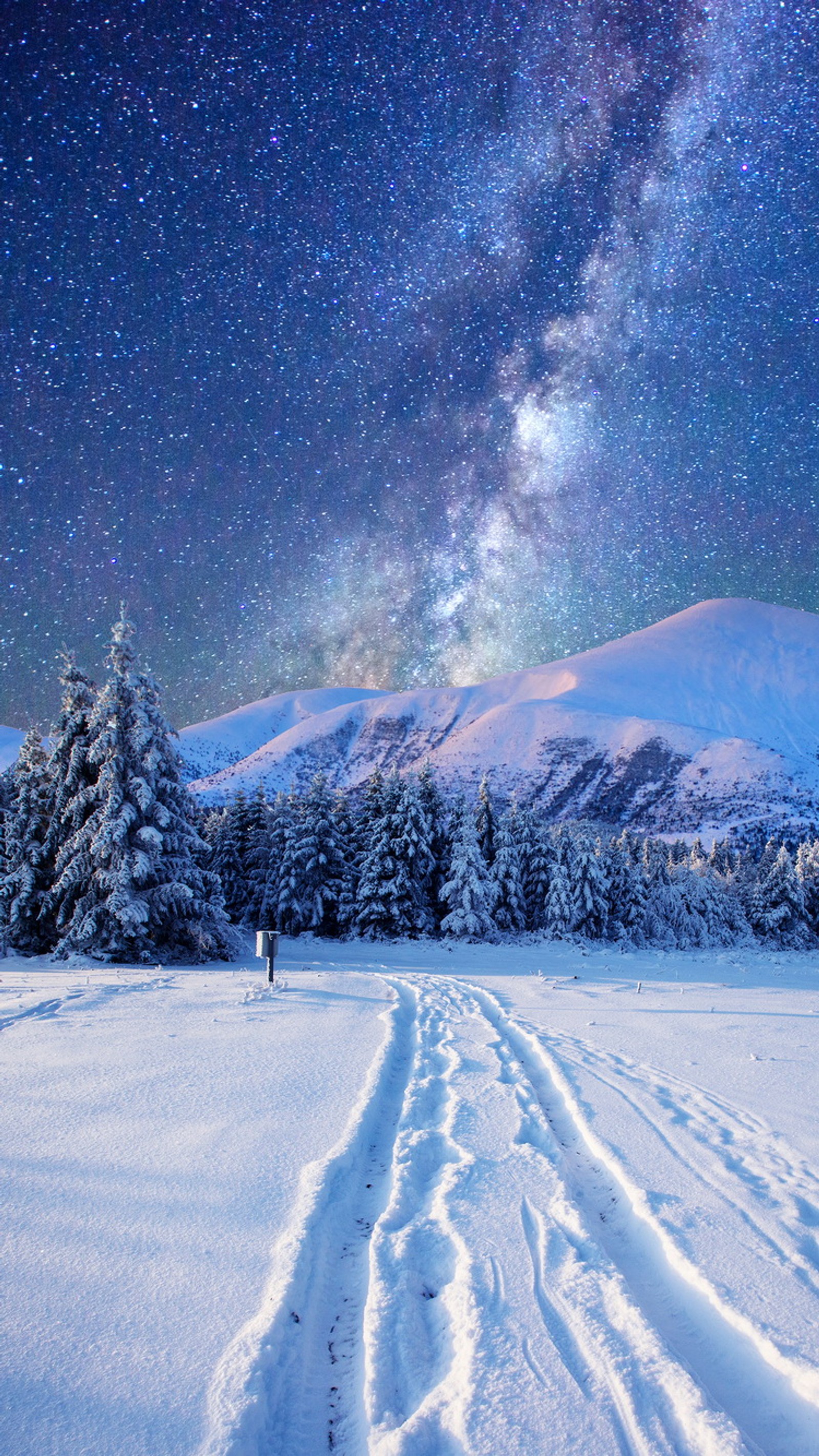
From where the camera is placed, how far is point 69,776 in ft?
62.6

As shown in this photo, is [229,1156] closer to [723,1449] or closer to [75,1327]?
[75,1327]

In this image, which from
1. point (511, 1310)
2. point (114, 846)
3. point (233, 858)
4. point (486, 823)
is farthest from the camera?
point (486, 823)

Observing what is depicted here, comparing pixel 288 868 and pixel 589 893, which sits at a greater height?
pixel 288 868

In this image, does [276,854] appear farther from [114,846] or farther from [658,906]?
[658,906]

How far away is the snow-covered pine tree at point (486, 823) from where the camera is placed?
33969 millimetres

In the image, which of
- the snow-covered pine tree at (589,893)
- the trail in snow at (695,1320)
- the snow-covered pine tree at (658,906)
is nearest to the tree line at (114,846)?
the trail in snow at (695,1320)

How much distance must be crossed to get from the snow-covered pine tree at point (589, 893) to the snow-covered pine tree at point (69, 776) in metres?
23.7

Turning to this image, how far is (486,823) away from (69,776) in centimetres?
2175

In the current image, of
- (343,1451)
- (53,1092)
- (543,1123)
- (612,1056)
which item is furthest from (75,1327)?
(612,1056)

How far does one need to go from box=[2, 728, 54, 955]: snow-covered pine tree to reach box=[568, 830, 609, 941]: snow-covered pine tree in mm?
24141

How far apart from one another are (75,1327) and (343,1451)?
124 cm

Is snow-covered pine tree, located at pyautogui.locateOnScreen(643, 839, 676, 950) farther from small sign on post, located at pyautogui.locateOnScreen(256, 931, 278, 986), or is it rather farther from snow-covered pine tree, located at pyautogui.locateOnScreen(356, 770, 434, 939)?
small sign on post, located at pyautogui.locateOnScreen(256, 931, 278, 986)

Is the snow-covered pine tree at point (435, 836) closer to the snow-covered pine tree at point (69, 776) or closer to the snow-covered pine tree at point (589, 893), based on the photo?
the snow-covered pine tree at point (589, 893)

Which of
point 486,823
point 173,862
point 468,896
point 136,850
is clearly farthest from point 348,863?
point 136,850
